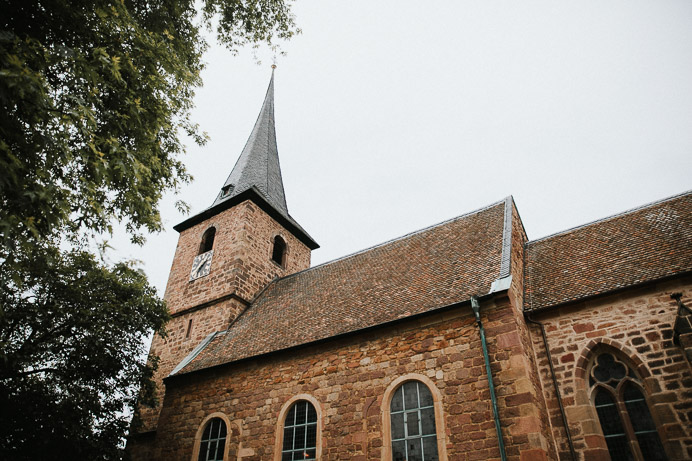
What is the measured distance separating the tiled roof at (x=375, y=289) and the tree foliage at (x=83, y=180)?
2.87 m

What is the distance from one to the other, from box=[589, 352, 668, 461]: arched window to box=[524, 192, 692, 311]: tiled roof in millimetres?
1514

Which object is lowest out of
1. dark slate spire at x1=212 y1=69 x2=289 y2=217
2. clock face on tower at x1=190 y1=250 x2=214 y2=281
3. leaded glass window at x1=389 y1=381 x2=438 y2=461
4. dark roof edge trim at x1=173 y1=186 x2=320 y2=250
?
leaded glass window at x1=389 y1=381 x2=438 y2=461

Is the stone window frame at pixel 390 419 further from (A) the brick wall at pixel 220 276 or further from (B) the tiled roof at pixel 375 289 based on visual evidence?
(A) the brick wall at pixel 220 276

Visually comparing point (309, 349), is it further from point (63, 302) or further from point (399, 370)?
point (63, 302)

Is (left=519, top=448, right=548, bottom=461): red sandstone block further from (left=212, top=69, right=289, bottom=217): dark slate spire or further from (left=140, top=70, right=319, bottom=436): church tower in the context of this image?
(left=212, top=69, right=289, bottom=217): dark slate spire

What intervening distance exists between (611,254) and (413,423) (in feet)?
20.9

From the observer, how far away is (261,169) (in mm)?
21938

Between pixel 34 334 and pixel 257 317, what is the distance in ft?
20.4

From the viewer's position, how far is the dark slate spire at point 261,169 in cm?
2030

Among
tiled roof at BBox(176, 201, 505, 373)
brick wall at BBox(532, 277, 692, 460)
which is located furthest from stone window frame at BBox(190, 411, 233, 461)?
brick wall at BBox(532, 277, 692, 460)

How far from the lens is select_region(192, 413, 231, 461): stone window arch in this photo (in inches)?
404

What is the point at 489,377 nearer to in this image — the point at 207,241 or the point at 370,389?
the point at 370,389

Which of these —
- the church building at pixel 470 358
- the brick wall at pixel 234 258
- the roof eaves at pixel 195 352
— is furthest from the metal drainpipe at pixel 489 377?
the brick wall at pixel 234 258

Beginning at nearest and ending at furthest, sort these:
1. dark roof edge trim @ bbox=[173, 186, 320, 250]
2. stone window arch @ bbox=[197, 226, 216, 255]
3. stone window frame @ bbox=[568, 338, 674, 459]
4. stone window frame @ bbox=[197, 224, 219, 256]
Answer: stone window frame @ bbox=[568, 338, 674, 459] < dark roof edge trim @ bbox=[173, 186, 320, 250] < stone window frame @ bbox=[197, 224, 219, 256] < stone window arch @ bbox=[197, 226, 216, 255]
